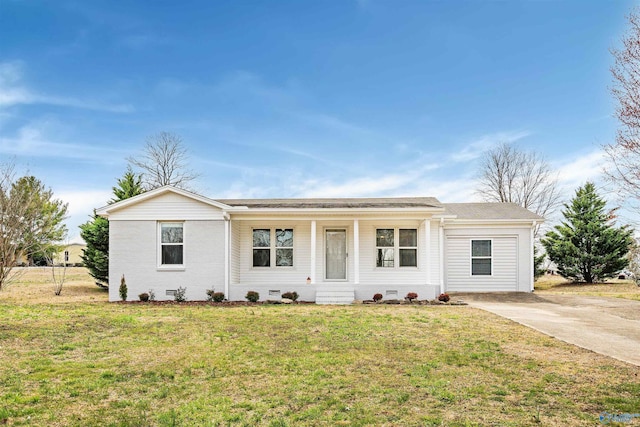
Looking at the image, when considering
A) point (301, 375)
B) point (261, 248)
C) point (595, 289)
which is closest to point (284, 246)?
point (261, 248)

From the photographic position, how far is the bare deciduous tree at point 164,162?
32906 millimetres

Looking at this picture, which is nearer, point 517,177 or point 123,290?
point 123,290

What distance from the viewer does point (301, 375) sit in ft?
21.1

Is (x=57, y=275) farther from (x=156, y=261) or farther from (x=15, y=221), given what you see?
(x=156, y=261)

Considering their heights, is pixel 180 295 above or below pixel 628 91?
below

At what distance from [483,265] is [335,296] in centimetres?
717

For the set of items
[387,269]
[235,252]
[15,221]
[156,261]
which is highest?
[15,221]

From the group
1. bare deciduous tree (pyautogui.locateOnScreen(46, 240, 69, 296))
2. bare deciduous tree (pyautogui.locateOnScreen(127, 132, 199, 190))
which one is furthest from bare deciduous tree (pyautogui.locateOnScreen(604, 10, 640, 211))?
bare deciduous tree (pyautogui.locateOnScreen(127, 132, 199, 190))

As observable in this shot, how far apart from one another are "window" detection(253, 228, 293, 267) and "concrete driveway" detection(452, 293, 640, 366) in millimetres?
A: 6792

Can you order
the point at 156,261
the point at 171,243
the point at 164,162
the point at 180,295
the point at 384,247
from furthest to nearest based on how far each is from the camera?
the point at 164,162 < the point at 384,247 < the point at 171,243 < the point at 156,261 < the point at 180,295

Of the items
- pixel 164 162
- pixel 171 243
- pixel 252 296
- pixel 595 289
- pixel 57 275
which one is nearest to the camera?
pixel 252 296

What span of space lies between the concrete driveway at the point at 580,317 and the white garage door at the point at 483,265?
33.3 inches

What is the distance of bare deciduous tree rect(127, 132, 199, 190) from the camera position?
1296 inches

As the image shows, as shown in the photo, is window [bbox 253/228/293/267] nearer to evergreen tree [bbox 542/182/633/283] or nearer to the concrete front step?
the concrete front step
